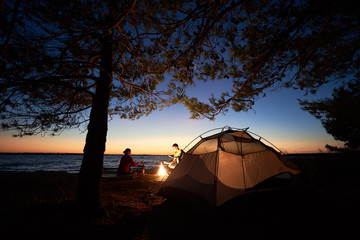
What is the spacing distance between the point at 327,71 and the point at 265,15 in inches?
83.6

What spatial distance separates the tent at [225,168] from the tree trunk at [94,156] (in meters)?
2.00

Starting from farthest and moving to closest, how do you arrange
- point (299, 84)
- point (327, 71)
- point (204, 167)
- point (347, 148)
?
point (347, 148)
point (299, 84)
point (204, 167)
point (327, 71)

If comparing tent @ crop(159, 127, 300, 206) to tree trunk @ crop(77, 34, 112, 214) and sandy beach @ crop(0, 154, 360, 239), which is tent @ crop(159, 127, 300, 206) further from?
tree trunk @ crop(77, 34, 112, 214)

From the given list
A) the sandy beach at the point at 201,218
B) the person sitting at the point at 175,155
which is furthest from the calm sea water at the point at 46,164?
the sandy beach at the point at 201,218

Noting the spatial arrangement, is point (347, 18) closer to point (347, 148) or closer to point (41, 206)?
point (41, 206)

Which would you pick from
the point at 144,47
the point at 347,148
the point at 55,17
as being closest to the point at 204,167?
the point at 144,47

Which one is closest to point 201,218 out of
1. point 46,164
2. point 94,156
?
point 94,156

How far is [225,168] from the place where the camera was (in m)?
3.83

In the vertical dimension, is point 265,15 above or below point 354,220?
above

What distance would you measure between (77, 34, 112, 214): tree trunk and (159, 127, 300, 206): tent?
2003 mm

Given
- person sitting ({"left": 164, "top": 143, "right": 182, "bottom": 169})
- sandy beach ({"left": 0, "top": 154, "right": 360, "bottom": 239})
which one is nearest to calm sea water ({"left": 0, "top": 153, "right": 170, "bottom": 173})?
person sitting ({"left": 164, "top": 143, "right": 182, "bottom": 169})

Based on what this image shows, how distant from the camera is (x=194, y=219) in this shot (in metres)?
3.35

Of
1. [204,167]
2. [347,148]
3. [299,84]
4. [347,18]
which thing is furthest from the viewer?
[347,148]

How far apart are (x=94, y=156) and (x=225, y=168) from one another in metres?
3.11
